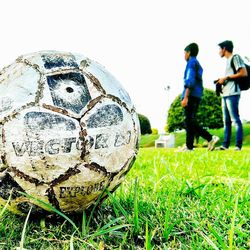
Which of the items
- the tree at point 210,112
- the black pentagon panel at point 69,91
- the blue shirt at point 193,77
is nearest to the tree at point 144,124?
the tree at point 210,112

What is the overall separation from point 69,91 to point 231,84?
713 centimetres

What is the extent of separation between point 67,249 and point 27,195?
37 centimetres

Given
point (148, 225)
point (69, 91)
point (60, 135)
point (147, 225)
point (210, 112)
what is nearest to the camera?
point (147, 225)

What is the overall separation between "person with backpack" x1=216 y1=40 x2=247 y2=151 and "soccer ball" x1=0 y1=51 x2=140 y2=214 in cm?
674

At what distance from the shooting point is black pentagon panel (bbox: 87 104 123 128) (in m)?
2.11

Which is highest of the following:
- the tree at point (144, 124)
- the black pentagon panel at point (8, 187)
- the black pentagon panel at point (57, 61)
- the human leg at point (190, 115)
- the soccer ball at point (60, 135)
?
the black pentagon panel at point (57, 61)

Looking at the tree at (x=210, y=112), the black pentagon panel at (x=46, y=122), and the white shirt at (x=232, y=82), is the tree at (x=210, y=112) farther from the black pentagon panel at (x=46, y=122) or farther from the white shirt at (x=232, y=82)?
the black pentagon panel at (x=46, y=122)

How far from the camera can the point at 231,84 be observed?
8.72 meters

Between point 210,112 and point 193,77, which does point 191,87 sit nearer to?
point 193,77

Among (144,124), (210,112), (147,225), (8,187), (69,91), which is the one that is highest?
(69,91)

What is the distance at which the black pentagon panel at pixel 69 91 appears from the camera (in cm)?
210

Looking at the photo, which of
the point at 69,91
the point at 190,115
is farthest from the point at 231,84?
the point at 69,91

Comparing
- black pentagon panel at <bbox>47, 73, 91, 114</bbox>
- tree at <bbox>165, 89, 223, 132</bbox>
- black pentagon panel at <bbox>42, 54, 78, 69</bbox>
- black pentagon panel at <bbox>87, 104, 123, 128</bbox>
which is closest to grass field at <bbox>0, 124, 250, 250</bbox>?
black pentagon panel at <bbox>87, 104, 123, 128</bbox>

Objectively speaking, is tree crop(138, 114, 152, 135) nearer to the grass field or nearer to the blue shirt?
the blue shirt
